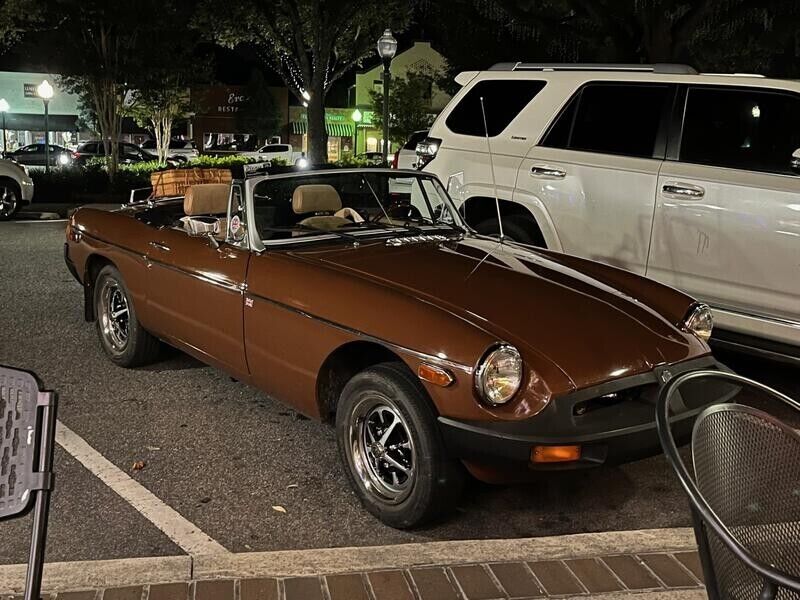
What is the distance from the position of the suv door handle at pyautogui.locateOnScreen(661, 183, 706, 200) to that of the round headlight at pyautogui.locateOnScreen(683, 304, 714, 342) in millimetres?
1616

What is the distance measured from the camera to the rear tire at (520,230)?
675 cm

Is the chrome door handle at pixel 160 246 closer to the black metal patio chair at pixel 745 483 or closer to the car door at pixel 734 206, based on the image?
the car door at pixel 734 206

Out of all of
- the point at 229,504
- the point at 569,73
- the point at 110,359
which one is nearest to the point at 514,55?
the point at 569,73

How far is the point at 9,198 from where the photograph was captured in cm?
1588

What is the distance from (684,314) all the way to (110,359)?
4034 millimetres

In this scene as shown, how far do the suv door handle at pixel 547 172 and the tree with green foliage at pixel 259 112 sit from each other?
5044cm

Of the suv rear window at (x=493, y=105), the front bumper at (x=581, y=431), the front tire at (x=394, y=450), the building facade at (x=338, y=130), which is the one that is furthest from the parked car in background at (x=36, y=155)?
the front bumper at (x=581, y=431)

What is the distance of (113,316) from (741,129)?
453 centimetres

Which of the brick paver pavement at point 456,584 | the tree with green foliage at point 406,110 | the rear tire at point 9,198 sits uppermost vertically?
the tree with green foliage at point 406,110

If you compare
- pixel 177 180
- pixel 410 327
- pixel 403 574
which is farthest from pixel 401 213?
pixel 177 180

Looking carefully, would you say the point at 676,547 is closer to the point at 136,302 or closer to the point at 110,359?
the point at 136,302

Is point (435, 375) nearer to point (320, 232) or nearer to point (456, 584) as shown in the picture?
point (456, 584)

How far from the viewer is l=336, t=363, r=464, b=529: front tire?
360 centimetres

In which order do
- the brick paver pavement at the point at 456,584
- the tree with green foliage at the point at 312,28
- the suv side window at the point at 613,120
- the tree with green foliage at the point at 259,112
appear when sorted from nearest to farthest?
the brick paver pavement at the point at 456,584
the suv side window at the point at 613,120
the tree with green foliage at the point at 312,28
the tree with green foliage at the point at 259,112
